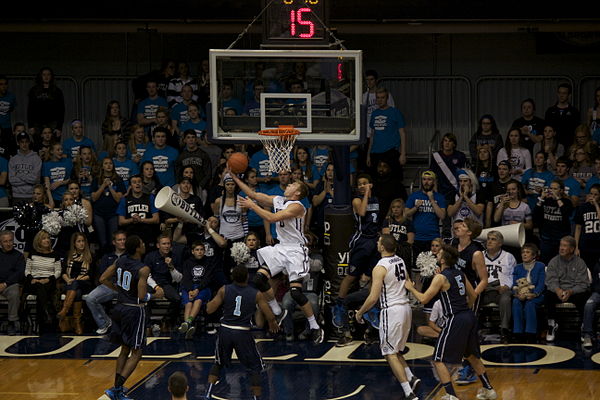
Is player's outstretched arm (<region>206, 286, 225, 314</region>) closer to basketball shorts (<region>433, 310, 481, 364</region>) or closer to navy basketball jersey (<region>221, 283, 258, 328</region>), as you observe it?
navy basketball jersey (<region>221, 283, 258, 328</region>)

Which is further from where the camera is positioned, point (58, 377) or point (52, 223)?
point (52, 223)

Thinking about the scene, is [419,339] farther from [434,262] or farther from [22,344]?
[22,344]

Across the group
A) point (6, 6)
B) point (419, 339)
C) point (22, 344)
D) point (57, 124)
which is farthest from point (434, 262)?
point (6, 6)

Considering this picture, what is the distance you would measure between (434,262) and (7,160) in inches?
320


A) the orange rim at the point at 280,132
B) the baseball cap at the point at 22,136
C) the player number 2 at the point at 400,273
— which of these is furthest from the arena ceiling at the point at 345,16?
the player number 2 at the point at 400,273

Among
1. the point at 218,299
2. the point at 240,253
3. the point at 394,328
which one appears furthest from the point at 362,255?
the point at 218,299

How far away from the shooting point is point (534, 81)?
21.1 meters

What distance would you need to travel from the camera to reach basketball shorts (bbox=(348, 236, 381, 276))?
51.5ft

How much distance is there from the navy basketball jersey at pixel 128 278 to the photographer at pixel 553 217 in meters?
6.89

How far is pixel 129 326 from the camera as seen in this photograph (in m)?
13.2

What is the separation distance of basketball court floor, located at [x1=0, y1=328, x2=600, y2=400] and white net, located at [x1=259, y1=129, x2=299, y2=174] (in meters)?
2.83

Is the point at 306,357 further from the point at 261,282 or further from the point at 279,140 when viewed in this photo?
the point at 279,140

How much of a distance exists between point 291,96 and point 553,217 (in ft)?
16.4

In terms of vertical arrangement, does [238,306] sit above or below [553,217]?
below
